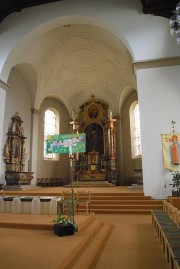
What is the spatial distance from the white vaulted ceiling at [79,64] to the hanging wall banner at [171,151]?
233 inches

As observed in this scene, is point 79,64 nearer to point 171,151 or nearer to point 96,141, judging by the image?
point 96,141

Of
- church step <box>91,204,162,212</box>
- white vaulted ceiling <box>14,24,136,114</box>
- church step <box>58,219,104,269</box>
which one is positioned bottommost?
church step <box>91,204,162,212</box>

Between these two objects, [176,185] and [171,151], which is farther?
[171,151]

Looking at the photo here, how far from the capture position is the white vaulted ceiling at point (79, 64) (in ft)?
38.0

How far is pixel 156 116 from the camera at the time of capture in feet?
26.3

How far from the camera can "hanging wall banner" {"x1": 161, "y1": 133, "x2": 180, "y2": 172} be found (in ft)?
24.8

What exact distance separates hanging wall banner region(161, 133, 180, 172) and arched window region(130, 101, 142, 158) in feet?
24.4

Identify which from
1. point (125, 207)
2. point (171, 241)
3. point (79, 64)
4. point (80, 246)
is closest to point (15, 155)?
point (79, 64)

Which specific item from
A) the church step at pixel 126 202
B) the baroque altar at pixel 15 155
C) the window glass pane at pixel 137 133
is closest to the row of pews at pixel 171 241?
the church step at pixel 126 202

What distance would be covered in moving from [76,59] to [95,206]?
956 cm

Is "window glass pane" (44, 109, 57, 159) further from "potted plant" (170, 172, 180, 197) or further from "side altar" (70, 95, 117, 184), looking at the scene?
"potted plant" (170, 172, 180, 197)

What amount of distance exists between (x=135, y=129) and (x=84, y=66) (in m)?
5.43

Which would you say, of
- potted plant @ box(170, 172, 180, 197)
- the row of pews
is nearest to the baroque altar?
potted plant @ box(170, 172, 180, 197)

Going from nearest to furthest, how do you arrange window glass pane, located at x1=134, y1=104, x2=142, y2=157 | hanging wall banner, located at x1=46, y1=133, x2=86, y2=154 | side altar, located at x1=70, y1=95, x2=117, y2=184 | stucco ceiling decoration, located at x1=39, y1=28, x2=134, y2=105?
hanging wall banner, located at x1=46, y1=133, x2=86, y2=154
stucco ceiling decoration, located at x1=39, y1=28, x2=134, y2=105
side altar, located at x1=70, y1=95, x2=117, y2=184
window glass pane, located at x1=134, y1=104, x2=142, y2=157
